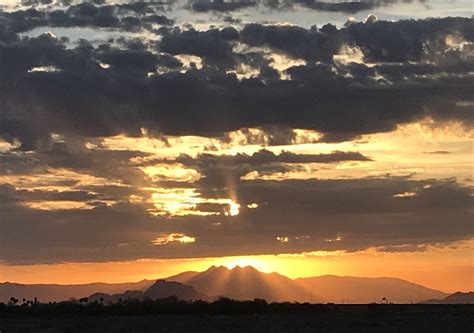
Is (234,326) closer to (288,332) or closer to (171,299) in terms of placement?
(288,332)

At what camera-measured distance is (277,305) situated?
12588cm

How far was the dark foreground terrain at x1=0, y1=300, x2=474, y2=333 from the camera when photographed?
88500 millimetres

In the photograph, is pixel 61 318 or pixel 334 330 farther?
pixel 61 318

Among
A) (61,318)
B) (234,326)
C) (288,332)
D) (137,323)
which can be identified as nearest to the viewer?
(288,332)

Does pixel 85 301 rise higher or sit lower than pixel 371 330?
higher

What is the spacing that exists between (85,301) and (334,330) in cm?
5176

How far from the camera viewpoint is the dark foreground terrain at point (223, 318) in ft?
290

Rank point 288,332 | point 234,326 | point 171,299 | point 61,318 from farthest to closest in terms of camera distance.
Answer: point 171,299 → point 61,318 → point 234,326 → point 288,332

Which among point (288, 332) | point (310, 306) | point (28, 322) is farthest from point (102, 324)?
point (310, 306)

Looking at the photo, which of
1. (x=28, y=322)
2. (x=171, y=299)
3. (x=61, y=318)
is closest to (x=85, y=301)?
(x=171, y=299)

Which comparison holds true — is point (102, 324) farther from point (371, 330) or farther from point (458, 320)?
point (458, 320)

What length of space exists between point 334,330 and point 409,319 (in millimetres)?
15873

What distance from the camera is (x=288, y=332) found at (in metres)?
82.1

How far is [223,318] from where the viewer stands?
104 metres
